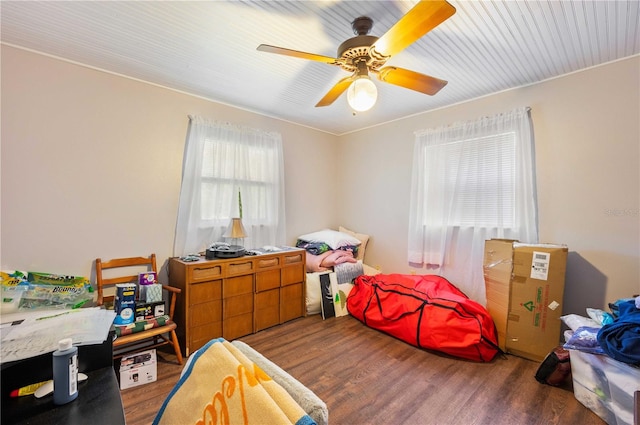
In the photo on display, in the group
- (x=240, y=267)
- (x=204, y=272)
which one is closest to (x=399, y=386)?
(x=240, y=267)

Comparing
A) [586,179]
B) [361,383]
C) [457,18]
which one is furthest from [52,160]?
[586,179]

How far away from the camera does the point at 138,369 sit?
1970mm

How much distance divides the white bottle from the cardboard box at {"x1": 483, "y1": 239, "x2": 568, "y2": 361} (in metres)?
2.80

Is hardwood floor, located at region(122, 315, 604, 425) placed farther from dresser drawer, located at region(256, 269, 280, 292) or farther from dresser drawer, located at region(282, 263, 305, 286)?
dresser drawer, located at region(282, 263, 305, 286)

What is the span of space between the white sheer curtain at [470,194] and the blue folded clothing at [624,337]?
99 cm

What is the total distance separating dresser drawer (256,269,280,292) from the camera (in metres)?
2.81

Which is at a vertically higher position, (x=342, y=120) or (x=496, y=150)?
(x=342, y=120)

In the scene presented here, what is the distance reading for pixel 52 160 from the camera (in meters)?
2.17

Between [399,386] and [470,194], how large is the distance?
2007 millimetres

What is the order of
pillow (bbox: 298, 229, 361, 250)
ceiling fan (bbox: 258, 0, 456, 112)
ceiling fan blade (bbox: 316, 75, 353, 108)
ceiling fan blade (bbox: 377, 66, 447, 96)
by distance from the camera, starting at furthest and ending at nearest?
pillow (bbox: 298, 229, 361, 250) → ceiling fan blade (bbox: 316, 75, 353, 108) → ceiling fan blade (bbox: 377, 66, 447, 96) → ceiling fan (bbox: 258, 0, 456, 112)

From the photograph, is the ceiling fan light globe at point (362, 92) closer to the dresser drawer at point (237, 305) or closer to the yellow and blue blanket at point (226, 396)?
the yellow and blue blanket at point (226, 396)

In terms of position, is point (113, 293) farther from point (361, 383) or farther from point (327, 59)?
point (327, 59)

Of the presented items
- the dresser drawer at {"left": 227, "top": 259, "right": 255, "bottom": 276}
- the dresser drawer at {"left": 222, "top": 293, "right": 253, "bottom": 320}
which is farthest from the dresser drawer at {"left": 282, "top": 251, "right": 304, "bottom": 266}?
the dresser drawer at {"left": 222, "top": 293, "right": 253, "bottom": 320}

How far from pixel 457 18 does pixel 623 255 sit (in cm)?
221
